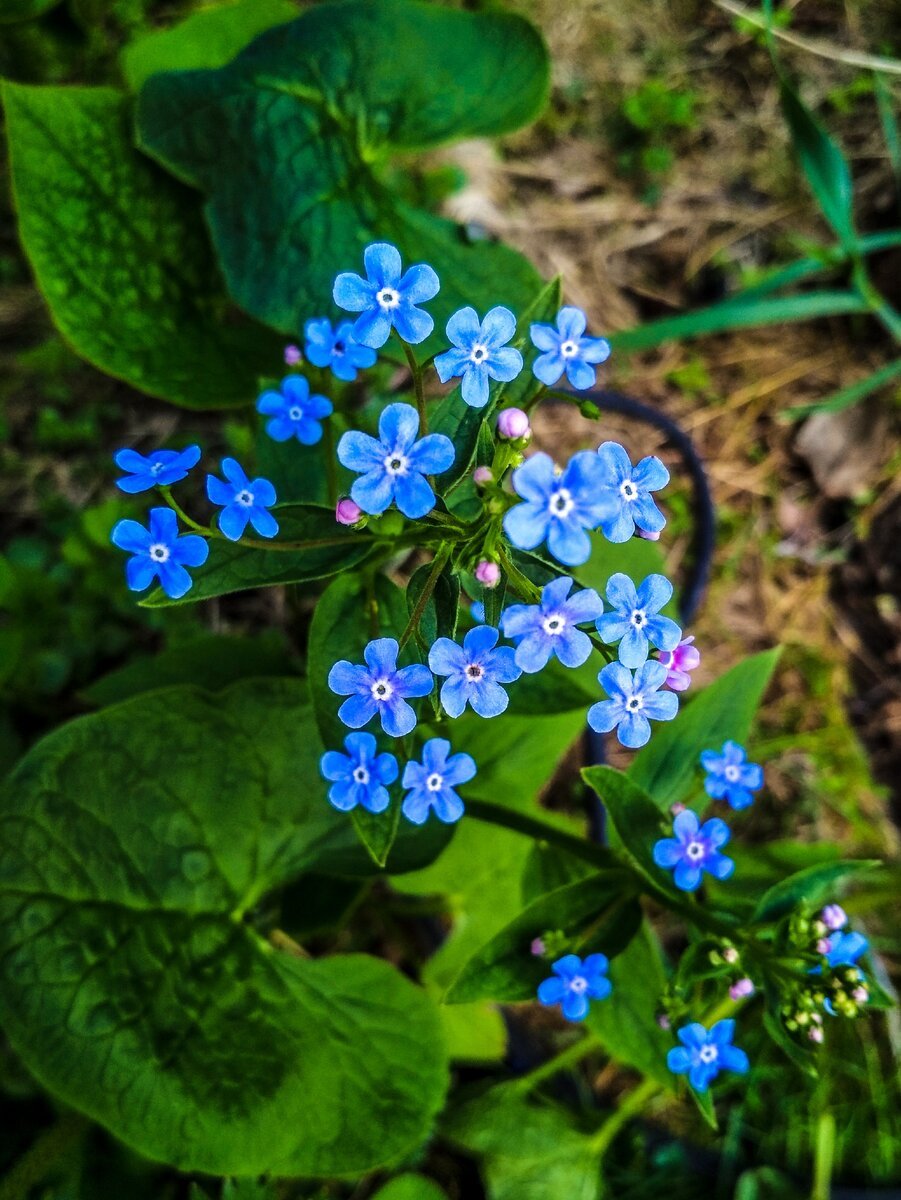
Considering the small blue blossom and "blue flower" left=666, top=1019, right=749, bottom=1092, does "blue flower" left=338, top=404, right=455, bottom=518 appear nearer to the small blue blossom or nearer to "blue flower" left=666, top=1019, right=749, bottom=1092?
the small blue blossom

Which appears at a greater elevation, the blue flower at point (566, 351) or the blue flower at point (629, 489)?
the blue flower at point (566, 351)

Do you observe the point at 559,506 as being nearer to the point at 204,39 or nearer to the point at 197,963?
the point at 197,963

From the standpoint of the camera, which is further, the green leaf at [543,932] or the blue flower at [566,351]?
the green leaf at [543,932]

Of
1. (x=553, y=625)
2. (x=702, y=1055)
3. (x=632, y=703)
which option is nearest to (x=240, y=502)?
(x=553, y=625)

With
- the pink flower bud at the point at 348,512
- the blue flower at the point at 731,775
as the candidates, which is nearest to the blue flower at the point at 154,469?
the pink flower bud at the point at 348,512

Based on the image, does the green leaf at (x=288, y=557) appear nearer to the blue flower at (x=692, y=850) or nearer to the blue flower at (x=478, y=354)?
the blue flower at (x=478, y=354)

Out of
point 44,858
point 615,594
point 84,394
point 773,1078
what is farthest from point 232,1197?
point 84,394
